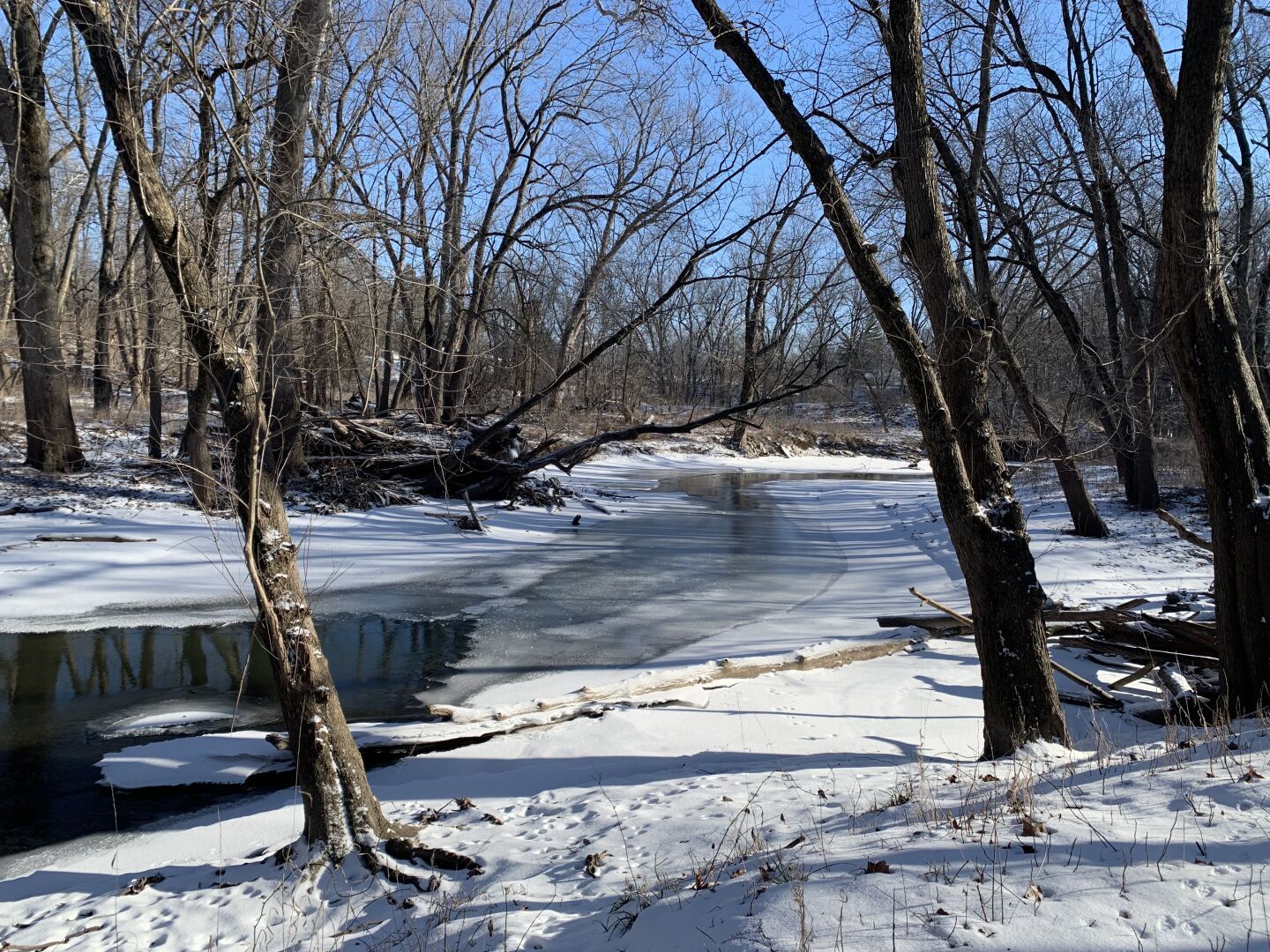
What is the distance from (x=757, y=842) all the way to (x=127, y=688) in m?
6.30

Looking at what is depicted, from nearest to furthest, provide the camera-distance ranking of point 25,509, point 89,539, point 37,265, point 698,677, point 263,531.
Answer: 1. point 263,531
2. point 698,677
3. point 89,539
4. point 25,509
5. point 37,265

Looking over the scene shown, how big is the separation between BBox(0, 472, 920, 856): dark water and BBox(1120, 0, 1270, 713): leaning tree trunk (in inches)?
195

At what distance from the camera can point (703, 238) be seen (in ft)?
32.8

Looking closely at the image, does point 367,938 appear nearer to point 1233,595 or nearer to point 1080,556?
point 1233,595

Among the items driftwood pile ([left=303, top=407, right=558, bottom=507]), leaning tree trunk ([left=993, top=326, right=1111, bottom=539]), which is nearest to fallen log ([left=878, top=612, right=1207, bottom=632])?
leaning tree trunk ([left=993, top=326, right=1111, bottom=539])

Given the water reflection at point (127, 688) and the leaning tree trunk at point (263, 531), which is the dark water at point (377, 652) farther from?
the leaning tree trunk at point (263, 531)

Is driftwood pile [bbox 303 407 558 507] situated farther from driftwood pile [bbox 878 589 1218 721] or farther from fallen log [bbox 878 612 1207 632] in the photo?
driftwood pile [bbox 878 589 1218 721]

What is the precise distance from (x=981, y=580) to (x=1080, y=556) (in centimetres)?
813

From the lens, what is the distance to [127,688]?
7387 mm

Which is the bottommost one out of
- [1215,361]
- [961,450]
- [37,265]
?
[961,450]

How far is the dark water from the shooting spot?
17.9 ft

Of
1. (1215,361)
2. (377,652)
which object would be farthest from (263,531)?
(1215,361)

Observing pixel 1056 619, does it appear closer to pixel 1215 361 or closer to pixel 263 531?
pixel 1215 361

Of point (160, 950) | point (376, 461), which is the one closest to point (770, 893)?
point (160, 950)
